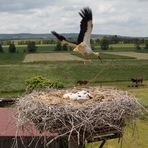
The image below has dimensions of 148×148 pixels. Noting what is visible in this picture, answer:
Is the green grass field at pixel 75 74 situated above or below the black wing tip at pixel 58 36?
below

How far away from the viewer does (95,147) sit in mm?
20750

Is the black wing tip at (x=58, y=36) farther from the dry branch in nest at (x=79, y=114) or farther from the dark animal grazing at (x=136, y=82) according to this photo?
the dark animal grazing at (x=136, y=82)

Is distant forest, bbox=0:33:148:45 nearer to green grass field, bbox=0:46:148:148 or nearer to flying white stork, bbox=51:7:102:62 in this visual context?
flying white stork, bbox=51:7:102:62

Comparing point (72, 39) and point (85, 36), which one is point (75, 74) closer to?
point (72, 39)

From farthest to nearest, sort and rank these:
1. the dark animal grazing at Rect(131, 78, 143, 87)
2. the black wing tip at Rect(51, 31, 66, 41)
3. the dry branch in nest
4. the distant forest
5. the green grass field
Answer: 1. the dark animal grazing at Rect(131, 78, 143, 87)
2. the green grass field
3. the distant forest
4. the black wing tip at Rect(51, 31, 66, 41)
5. the dry branch in nest

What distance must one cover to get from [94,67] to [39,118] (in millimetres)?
46653

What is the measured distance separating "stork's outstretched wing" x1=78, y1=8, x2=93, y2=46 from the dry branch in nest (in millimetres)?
1282

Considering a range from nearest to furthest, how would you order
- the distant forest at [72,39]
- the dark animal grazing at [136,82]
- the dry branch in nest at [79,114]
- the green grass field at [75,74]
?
the dry branch in nest at [79,114] → the distant forest at [72,39] → the green grass field at [75,74] → the dark animal grazing at [136,82]

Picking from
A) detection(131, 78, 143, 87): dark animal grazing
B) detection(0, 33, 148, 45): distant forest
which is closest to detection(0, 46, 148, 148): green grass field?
detection(131, 78, 143, 87): dark animal grazing

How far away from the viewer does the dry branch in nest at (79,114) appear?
8.95 meters

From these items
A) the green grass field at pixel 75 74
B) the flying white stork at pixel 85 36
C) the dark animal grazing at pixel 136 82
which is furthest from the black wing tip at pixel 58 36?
the dark animal grazing at pixel 136 82

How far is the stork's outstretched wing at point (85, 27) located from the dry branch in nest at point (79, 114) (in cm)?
128

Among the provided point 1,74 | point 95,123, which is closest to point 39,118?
point 95,123

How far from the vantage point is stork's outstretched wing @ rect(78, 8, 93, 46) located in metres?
10.1
